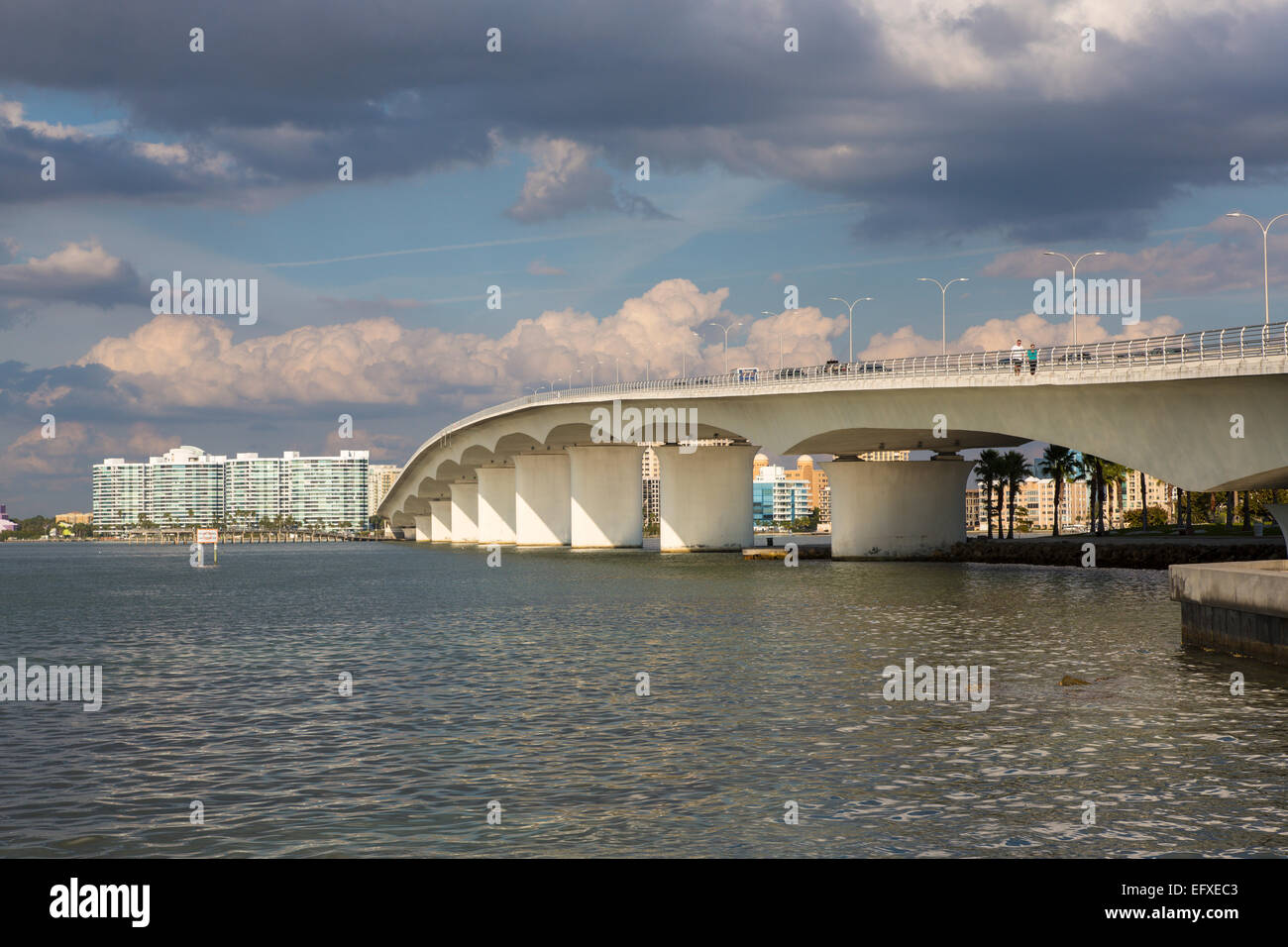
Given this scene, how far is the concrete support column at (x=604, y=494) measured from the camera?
11325cm

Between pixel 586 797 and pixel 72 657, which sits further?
pixel 72 657

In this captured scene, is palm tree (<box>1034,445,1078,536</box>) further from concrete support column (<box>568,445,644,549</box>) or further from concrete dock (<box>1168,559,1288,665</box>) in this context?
concrete dock (<box>1168,559,1288,665</box>)

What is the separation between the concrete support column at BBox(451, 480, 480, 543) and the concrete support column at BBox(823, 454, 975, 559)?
90.0m

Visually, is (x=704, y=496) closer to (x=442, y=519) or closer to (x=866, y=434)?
(x=866, y=434)

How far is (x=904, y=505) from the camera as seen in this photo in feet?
277

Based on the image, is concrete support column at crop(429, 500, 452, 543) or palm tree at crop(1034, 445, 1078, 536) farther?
concrete support column at crop(429, 500, 452, 543)

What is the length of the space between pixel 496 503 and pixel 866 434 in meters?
75.8

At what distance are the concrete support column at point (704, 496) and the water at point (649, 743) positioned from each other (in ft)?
183

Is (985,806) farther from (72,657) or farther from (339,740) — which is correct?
(72,657)

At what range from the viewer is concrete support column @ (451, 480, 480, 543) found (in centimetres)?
16850

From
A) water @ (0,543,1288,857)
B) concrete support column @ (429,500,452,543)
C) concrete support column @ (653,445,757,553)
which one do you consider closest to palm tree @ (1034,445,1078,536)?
concrete support column @ (653,445,757,553)

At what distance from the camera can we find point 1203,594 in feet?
104

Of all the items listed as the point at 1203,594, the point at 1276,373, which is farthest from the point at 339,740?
the point at 1276,373
